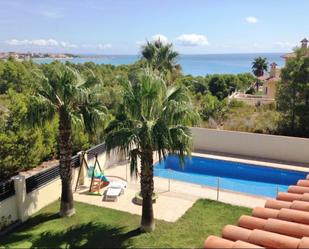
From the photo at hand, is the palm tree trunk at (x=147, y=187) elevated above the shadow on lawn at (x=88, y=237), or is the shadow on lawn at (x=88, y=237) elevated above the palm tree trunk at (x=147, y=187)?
the palm tree trunk at (x=147, y=187)

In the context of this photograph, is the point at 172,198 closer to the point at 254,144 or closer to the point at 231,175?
the point at 231,175

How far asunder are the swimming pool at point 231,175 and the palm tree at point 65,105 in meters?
6.37

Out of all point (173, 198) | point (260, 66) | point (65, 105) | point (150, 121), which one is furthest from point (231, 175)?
point (260, 66)

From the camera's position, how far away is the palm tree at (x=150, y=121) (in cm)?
1002

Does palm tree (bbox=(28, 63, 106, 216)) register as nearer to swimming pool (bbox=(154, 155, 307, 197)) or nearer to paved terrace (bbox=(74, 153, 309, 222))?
paved terrace (bbox=(74, 153, 309, 222))

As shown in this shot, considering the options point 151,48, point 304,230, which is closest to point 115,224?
point 304,230

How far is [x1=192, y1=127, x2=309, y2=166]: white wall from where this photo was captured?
20.2 m

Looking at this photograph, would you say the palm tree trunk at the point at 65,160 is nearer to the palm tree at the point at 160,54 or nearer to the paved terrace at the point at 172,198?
the paved terrace at the point at 172,198

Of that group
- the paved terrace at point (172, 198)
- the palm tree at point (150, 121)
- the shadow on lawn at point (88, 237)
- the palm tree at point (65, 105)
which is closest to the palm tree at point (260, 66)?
the paved terrace at point (172, 198)

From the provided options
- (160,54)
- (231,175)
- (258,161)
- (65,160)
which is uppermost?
(160,54)

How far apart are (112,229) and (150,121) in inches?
176

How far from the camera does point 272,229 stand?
559cm

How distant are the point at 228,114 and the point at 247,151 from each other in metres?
5.15

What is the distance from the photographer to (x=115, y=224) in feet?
39.9
